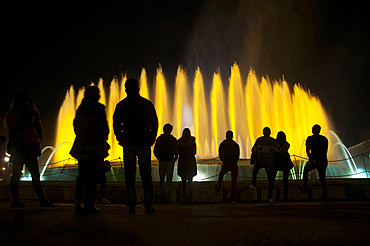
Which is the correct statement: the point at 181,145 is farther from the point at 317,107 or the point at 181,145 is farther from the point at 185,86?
the point at 317,107

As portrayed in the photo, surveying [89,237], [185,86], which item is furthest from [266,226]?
[185,86]

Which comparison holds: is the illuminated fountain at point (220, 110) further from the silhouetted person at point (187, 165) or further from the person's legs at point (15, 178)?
the person's legs at point (15, 178)

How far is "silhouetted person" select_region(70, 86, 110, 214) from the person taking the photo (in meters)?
4.12

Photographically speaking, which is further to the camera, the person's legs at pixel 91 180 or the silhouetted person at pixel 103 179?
the silhouetted person at pixel 103 179

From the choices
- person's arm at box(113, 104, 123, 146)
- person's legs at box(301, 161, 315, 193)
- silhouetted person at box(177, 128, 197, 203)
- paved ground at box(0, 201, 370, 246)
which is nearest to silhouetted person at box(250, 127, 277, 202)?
person's legs at box(301, 161, 315, 193)

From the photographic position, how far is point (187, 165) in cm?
672

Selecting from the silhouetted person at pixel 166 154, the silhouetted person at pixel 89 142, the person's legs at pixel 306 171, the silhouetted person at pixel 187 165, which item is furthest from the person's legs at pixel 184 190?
the silhouetted person at pixel 89 142

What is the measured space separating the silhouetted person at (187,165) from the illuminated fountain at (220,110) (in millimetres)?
16838

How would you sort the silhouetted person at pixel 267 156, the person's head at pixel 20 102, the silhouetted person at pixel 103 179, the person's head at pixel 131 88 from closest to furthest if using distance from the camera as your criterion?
the person's head at pixel 131 88 < the person's head at pixel 20 102 < the silhouetted person at pixel 103 179 < the silhouetted person at pixel 267 156

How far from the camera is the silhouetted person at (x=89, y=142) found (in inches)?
162

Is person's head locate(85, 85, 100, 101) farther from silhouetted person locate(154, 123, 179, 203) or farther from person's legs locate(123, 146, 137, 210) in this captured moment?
silhouetted person locate(154, 123, 179, 203)

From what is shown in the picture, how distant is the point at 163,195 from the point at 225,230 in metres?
4.09

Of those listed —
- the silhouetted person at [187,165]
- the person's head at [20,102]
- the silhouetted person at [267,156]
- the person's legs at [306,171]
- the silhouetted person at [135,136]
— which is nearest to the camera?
the silhouetted person at [135,136]

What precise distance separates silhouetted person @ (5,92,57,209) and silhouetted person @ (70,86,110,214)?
737mm
